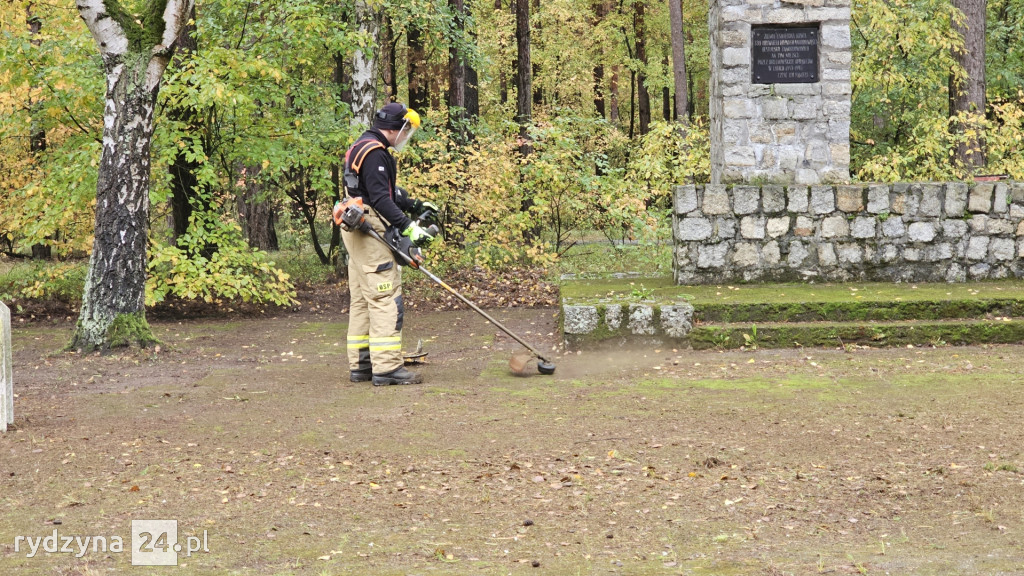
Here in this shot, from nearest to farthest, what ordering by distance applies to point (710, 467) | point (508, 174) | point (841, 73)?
point (710, 467) < point (841, 73) < point (508, 174)

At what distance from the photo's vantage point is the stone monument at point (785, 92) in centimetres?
994

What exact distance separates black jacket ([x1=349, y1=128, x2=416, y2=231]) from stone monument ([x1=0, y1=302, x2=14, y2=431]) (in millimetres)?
2726

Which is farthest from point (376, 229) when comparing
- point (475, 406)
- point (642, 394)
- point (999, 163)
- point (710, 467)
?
point (999, 163)

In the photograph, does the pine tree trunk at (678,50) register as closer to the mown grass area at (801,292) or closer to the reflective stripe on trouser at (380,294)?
the mown grass area at (801,292)

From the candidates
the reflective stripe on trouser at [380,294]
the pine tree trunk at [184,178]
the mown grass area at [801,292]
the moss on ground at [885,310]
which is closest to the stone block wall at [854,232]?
the mown grass area at [801,292]

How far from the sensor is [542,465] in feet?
17.5

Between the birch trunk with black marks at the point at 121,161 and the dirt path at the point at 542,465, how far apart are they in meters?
0.44

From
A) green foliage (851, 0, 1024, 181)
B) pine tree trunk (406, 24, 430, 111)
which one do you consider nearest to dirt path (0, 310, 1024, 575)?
green foliage (851, 0, 1024, 181)

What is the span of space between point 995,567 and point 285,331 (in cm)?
855

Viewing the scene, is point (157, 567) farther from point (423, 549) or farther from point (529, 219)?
point (529, 219)

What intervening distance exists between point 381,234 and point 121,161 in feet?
9.63

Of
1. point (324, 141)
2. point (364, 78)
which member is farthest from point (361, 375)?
point (364, 78)

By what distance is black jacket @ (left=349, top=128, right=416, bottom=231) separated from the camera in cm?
753

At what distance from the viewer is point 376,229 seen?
25.1 feet
